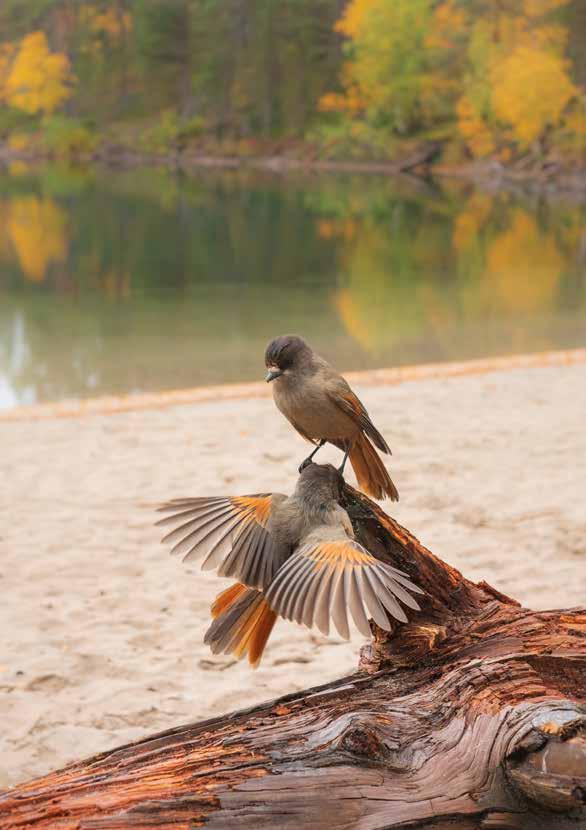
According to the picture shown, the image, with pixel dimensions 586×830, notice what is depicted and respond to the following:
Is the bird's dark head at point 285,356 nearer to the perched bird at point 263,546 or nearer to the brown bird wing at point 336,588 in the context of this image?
the perched bird at point 263,546

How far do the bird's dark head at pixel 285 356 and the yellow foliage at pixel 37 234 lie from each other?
1734cm

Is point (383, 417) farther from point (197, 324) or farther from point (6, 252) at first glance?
point (6, 252)

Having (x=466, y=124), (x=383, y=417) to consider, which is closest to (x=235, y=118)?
(x=466, y=124)

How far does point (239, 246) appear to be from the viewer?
24.5 meters

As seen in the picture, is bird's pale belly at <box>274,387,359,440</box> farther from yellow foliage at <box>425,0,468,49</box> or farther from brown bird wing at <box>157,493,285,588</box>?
yellow foliage at <box>425,0,468,49</box>

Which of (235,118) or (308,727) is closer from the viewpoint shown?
(308,727)

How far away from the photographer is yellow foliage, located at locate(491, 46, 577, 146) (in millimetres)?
47406

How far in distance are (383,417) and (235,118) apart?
216ft

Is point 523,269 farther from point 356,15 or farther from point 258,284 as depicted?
point 356,15

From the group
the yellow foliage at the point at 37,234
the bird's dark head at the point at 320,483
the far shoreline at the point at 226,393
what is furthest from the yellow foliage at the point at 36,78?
the bird's dark head at the point at 320,483

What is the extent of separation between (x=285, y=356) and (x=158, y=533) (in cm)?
312

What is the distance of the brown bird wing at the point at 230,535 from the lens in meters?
2.42

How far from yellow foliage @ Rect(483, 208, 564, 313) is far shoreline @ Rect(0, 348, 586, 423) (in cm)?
589

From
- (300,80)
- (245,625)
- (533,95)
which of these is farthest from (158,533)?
(300,80)
